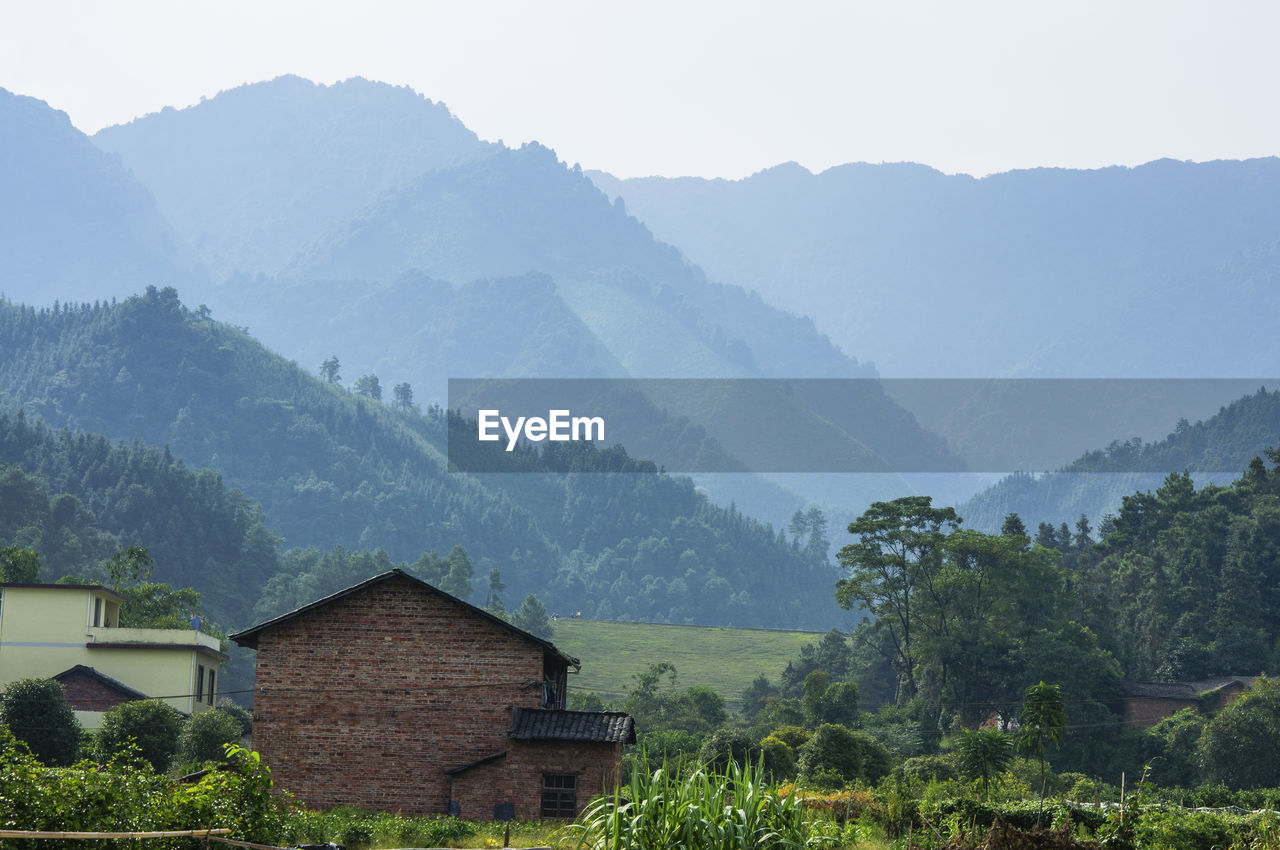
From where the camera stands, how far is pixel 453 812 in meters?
42.6

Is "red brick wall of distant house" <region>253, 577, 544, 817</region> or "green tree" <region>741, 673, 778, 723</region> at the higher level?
"red brick wall of distant house" <region>253, 577, 544, 817</region>

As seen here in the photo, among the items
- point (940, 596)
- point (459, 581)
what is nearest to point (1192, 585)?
point (940, 596)

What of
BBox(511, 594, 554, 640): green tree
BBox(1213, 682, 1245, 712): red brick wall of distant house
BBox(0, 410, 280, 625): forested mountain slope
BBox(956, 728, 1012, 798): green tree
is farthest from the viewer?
BBox(0, 410, 280, 625): forested mountain slope

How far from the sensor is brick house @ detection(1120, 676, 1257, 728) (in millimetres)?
89562

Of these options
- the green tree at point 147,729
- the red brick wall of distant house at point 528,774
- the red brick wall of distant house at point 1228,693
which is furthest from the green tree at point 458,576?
the red brick wall of distant house at point 528,774

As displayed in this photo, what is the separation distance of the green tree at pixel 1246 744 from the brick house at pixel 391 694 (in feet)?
145

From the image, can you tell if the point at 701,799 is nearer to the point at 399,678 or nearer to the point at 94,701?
the point at 399,678

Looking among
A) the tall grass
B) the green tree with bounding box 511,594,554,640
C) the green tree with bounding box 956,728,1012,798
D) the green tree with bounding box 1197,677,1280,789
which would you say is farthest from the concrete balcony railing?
the green tree with bounding box 511,594,554,640

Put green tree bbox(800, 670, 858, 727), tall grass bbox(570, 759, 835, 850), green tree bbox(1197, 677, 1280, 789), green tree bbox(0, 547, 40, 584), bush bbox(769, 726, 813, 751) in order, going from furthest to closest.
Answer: green tree bbox(800, 670, 858, 727)
green tree bbox(0, 547, 40, 584)
bush bbox(769, 726, 813, 751)
green tree bbox(1197, 677, 1280, 789)
tall grass bbox(570, 759, 835, 850)

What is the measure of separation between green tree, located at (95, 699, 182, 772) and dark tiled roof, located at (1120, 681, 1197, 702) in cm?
5915

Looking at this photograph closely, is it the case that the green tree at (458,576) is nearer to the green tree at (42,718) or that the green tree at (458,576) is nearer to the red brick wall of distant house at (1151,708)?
the red brick wall of distant house at (1151,708)

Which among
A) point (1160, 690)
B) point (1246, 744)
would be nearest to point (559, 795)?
point (1246, 744)

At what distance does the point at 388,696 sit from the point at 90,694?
111 feet

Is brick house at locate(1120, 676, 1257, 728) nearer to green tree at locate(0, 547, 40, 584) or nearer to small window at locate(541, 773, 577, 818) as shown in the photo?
small window at locate(541, 773, 577, 818)
